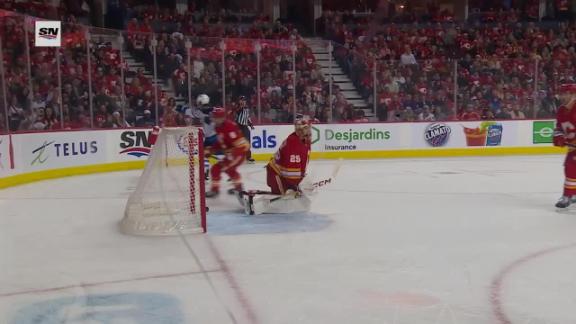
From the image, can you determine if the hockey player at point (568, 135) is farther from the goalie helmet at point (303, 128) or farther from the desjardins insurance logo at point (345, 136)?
the desjardins insurance logo at point (345, 136)

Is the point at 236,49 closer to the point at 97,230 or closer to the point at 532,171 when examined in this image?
the point at 532,171

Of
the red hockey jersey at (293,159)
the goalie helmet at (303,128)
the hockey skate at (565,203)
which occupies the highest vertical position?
the goalie helmet at (303,128)

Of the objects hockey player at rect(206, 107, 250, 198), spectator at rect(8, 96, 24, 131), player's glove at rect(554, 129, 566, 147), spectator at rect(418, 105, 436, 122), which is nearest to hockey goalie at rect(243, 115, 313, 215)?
hockey player at rect(206, 107, 250, 198)

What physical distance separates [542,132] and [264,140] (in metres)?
5.10

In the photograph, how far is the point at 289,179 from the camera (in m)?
5.69

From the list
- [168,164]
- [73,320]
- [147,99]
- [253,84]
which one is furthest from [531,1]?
[73,320]

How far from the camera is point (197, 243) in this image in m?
4.59

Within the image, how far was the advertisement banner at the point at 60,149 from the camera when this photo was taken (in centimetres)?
828

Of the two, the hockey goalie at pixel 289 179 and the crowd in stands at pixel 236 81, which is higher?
the crowd in stands at pixel 236 81

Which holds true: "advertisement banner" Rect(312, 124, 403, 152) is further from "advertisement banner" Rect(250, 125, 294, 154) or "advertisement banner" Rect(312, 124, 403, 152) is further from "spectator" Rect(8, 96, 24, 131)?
"spectator" Rect(8, 96, 24, 131)

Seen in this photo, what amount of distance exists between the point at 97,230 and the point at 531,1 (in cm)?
1754

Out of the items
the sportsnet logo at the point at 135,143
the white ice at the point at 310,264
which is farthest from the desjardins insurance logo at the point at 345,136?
the white ice at the point at 310,264

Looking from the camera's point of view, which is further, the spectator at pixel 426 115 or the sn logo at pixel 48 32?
the spectator at pixel 426 115

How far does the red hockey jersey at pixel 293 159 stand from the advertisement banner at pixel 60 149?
4044 millimetres
